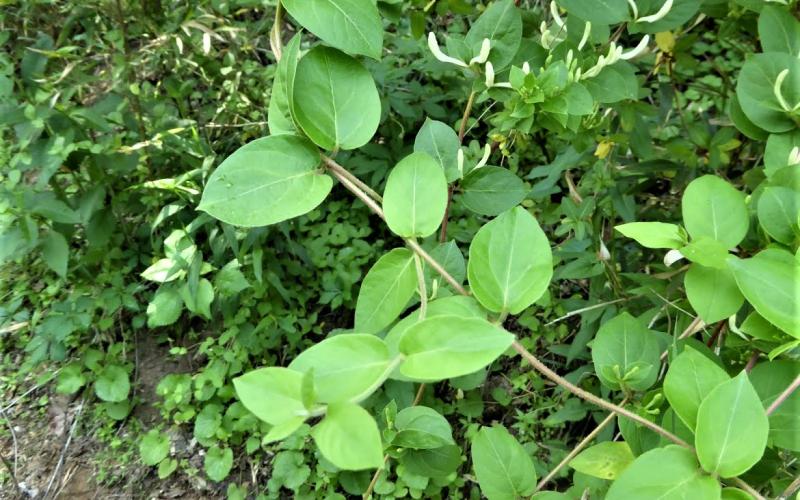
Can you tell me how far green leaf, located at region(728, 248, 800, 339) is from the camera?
1.77 feet

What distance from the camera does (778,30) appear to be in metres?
0.82

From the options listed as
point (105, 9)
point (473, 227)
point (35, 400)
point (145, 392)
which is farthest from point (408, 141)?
point (35, 400)

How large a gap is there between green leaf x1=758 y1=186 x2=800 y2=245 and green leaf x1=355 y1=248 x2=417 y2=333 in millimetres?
368

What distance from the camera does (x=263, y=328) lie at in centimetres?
173

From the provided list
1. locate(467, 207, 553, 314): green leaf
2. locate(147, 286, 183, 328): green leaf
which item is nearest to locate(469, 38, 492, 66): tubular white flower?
locate(467, 207, 553, 314): green leaf

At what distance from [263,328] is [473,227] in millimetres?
669

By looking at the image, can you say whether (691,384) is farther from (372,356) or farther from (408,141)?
(408,141)

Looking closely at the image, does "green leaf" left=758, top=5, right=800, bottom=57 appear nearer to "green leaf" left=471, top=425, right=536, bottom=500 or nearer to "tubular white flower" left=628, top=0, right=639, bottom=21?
"tubular white flower" left=628, top=0, right=639, bottom=21

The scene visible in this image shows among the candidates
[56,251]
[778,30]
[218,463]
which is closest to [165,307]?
[56,251]

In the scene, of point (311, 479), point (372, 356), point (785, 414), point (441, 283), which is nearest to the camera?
point (372, 356)

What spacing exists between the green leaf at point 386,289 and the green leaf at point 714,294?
0.28 m

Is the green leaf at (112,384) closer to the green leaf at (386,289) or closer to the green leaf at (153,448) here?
the green leaf at (153,448)

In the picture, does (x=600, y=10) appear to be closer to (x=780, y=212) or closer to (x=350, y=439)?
(x=780, y=212)

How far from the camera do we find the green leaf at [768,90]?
0.78 meters
